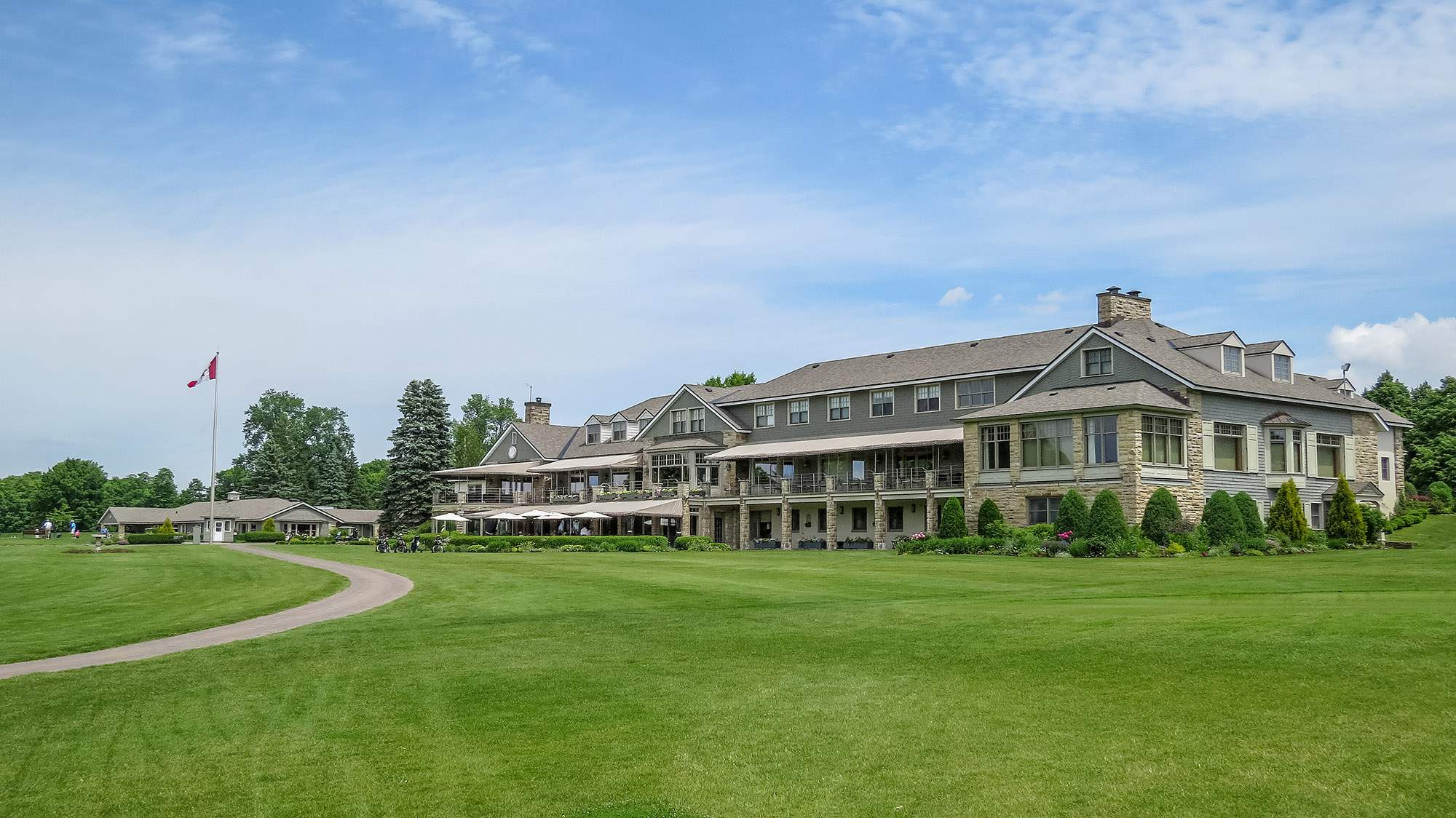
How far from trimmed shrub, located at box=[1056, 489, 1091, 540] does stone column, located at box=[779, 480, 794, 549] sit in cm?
1865

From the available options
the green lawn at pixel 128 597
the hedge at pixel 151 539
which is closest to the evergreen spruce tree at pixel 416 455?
the hedge at pixel 151 539

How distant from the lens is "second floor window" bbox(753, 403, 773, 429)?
210 ft

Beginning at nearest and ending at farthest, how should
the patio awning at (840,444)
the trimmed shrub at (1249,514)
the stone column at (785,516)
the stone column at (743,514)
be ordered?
the trimmed shrub at (1249,514) → the patio awning at (840,444) → the stone column at (785,516) → the stone column at (743,514)

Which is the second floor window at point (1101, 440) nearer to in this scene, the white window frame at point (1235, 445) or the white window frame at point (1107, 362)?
the white window frame at point (1107, 362)

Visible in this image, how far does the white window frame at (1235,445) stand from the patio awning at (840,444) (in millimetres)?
9384

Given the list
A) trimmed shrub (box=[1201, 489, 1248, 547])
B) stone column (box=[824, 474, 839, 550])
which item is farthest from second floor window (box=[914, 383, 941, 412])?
trimmed shrub (box=[1201, 489, 1248, 547])

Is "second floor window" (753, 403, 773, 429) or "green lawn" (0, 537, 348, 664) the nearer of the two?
"green lawn" (0, 537, 348, 664)

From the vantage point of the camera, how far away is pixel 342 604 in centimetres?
2583

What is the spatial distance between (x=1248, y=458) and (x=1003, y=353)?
12.4 metres

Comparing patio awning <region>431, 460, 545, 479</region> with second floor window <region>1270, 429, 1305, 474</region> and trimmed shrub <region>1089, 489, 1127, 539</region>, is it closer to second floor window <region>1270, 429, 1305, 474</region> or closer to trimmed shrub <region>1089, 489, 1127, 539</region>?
trimmed shrub <region>1089, 489, 1127, 539</region>

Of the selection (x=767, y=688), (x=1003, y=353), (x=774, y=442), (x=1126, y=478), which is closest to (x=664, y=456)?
(x=774, y=442)

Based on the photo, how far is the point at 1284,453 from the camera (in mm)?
44594

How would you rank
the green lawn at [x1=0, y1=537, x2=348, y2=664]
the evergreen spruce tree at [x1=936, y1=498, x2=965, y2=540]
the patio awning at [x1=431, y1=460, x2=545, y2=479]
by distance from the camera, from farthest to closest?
the patio awning at [x1=431, y1=460, x2=545, y2=479] < the evergreen spruce tree at [x1=936, y1=498, x2=965, y2=540] < the green lawn at [x1=0, y1=537, x2=348, y2=664]

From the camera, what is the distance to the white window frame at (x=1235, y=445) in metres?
42.7
